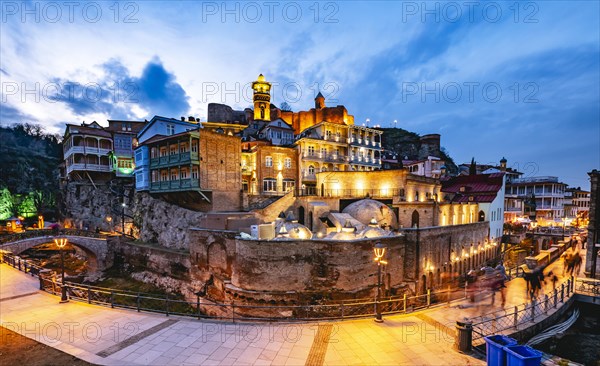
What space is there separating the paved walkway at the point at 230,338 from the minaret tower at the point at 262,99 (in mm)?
52355

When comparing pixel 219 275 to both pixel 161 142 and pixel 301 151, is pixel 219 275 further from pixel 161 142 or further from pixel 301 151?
pixel 301 151

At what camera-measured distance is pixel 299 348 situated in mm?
8469

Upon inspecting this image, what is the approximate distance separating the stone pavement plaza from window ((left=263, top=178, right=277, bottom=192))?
26.2 meters

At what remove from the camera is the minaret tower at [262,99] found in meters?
59.8

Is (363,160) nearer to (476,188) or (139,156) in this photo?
(476,188)

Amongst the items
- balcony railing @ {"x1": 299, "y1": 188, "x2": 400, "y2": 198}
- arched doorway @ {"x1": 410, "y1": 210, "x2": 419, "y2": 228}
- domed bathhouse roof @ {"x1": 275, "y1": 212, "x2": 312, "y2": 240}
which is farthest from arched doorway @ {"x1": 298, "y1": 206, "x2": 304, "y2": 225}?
arched doorway @ {"x1": 410, "y1": 210, "x2": 419, "y2": 228}

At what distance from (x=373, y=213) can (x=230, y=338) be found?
21.7 meters

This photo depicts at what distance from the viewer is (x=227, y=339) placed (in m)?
8.98

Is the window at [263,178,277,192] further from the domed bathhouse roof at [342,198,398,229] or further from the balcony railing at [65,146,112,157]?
the balcony railing at [65,146,112,157]

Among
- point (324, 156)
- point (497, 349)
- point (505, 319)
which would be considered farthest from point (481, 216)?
point (497, 349)

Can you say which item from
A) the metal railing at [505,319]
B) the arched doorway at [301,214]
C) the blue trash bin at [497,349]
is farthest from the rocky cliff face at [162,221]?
the blue trash bin at [497,349]

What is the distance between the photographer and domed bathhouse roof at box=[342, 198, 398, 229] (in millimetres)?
27828

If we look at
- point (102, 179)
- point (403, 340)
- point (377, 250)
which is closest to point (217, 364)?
point (403, 340)

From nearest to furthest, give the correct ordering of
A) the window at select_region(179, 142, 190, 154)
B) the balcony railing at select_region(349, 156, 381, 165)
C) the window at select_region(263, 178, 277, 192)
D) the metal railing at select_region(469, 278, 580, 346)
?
1. the metal railing at select_region(469, 278, 580, 346)
2. the window at select_region(179, 142, 190, 154)
3. the window at select_region(263, 178, 277, 192)
4. the balcony railing at select_region(349, 156, 381, 165)
